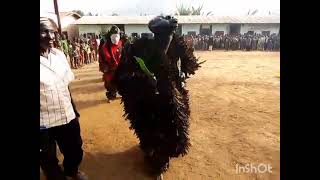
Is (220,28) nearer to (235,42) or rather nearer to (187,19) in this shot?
(235,42)

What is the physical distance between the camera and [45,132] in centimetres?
228

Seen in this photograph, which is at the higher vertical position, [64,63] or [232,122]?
[64,63]

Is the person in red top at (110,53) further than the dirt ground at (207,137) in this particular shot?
Yes

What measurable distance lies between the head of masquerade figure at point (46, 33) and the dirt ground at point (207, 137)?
154 centimetres

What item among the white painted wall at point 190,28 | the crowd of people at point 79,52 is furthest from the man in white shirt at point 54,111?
the white painted wall at point 190,28

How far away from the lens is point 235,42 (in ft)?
65.3

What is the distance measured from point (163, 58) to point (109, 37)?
3074mm

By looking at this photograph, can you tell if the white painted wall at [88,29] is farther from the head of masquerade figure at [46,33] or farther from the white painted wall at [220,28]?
the head of masquerade figure at [46,33]

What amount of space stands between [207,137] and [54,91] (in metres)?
2.25

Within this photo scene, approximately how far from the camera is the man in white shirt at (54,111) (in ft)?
6.89

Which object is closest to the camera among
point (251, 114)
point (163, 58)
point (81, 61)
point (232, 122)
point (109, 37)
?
point (163, 58)
